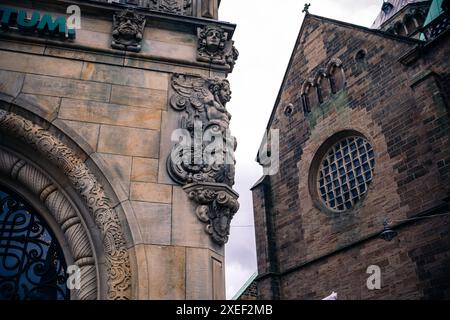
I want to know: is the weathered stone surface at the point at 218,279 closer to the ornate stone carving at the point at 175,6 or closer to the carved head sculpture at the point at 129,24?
the carved head sculpture at the point at 129,24

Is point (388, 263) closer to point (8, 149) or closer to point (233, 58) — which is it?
point (233, 58)

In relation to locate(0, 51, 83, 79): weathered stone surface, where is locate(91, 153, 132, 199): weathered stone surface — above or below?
below

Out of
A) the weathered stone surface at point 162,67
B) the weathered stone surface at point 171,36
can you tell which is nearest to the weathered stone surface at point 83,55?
the weathered stone surface at point 162,67

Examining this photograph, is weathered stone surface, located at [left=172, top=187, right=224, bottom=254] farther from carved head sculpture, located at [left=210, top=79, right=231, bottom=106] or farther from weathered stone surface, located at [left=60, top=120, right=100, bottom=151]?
carved head sculpture, located at [left=210, top=79, right=231, bottom=106]

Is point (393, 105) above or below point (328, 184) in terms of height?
above

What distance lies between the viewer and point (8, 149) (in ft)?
14.8

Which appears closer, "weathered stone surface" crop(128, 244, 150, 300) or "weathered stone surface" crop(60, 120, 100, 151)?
"weathered stone surface" crop(128, 244, 150, 300)

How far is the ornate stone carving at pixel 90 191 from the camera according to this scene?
12.8ft

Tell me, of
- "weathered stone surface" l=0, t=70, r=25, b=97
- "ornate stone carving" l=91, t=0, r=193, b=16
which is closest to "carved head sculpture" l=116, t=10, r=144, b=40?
"ornate stone carving" l=91, t=0, r=193, b=16

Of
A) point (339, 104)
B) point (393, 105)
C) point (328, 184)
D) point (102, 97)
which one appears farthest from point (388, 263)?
point (102, 97)

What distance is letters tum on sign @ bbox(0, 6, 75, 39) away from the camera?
193 inches

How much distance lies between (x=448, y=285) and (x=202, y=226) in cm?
1057

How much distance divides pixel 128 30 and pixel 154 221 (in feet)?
8.26

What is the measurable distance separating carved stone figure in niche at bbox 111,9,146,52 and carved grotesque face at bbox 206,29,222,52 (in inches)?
34.1
